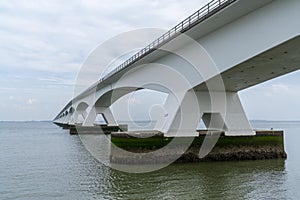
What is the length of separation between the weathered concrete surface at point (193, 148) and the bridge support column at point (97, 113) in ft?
114

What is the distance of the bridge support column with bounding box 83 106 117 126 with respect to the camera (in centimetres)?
5631

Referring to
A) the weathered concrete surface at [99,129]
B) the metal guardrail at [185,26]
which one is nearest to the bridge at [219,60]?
the metal guardrail at [185,26]

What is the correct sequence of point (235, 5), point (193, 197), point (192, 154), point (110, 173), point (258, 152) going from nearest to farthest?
point (193, 197) < point (235, 5) < point (110, 173) < point (192, 154) < point (258, 152)

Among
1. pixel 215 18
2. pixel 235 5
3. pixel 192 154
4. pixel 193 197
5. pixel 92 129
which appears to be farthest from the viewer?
pixel 92 129

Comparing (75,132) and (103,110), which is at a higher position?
(103,110)

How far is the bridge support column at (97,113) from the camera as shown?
56.3 meters

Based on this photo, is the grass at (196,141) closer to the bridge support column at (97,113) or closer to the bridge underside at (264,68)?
the bridge underside at (264,68)

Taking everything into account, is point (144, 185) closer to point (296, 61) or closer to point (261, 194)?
point (261, 194)

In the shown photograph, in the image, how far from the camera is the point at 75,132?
193 feet

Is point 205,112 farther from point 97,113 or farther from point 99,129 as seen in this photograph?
point 97,113

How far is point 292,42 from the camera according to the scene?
14617mm

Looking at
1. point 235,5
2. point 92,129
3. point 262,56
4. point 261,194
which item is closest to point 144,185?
point 261,194

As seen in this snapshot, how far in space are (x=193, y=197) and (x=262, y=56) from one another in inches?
294

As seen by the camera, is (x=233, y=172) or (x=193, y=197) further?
(x=233, y=172)
